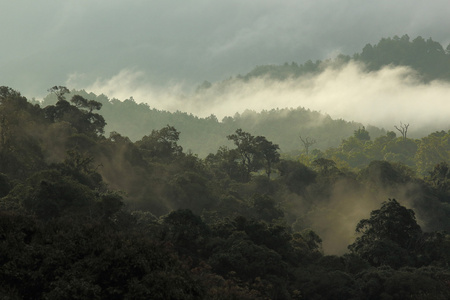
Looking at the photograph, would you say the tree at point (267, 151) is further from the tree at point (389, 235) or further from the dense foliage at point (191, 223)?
the tree at point (389, 235)

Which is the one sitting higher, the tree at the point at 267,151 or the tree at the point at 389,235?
the tree at the point at 267,151

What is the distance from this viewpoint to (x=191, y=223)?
42.8m

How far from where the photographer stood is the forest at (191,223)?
66.3ft

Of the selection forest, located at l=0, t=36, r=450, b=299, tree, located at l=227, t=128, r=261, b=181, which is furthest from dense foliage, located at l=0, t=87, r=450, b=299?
tree, located at l=227, t=128, r=261, b=181

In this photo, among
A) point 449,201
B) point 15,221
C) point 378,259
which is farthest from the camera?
point 449,201

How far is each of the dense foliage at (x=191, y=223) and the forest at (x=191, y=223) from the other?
0.09 m

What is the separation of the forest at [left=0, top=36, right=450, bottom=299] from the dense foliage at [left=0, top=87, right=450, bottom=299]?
0.09 meters

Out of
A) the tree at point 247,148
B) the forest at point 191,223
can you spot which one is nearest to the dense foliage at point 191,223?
the forest at point 191,223

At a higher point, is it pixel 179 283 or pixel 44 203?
pixel 44 203

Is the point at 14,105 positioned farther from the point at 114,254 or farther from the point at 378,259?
the point at 114,254

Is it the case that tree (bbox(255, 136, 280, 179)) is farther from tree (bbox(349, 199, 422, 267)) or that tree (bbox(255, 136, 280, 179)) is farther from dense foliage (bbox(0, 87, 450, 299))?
tree (bbox(349, 199, 422, 267))

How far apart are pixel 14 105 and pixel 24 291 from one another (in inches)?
2316

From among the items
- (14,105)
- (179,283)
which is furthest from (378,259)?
(14,105)

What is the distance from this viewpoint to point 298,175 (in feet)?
295
